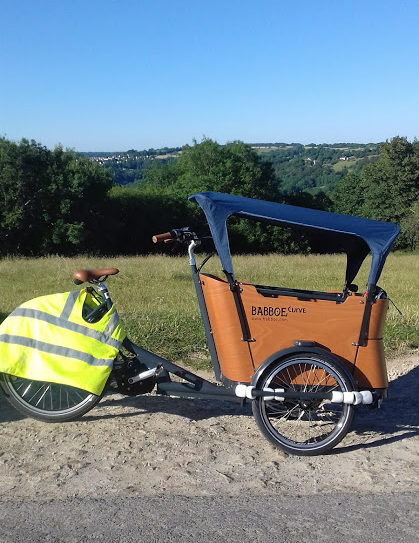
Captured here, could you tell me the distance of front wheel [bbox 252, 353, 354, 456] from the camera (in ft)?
14.4

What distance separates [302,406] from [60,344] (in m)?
1.84

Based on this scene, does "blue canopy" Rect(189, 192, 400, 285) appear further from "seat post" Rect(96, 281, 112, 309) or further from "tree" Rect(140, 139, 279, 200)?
"tree" Rect(140, 139, 279, 200)

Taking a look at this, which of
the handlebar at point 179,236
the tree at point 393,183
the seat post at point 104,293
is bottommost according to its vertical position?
the tree at point 393,183

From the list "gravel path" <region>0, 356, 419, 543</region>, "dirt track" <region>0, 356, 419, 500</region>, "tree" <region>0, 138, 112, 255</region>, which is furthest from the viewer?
"tree" <region>0, 138, 112, 255</region>

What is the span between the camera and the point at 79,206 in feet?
163

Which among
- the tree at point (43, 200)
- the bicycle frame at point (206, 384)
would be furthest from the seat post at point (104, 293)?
the tree at point (43, 200)

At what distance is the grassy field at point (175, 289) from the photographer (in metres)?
7.50

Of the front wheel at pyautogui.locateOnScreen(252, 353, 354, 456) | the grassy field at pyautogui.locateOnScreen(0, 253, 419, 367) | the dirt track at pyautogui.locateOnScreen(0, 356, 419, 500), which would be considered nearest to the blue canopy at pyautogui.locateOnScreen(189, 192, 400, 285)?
the front wheel at pyautogui.locateOnScreen(252, 353, 354, 456)

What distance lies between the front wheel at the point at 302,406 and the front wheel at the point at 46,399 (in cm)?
128

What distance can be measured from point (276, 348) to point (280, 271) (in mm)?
16922

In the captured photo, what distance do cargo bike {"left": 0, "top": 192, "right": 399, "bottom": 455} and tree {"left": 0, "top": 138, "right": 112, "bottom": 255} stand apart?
141 feet

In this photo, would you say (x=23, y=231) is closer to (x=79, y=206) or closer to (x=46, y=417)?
(x=79, y=206)

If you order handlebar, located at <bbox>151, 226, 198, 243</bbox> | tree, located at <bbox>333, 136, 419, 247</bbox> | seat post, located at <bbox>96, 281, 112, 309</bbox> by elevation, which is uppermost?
handlebar, located at <bbox>151, 226, 198, 243</bbox>

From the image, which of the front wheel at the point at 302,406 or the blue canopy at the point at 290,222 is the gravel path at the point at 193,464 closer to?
the front wheel at the point at 302,406
